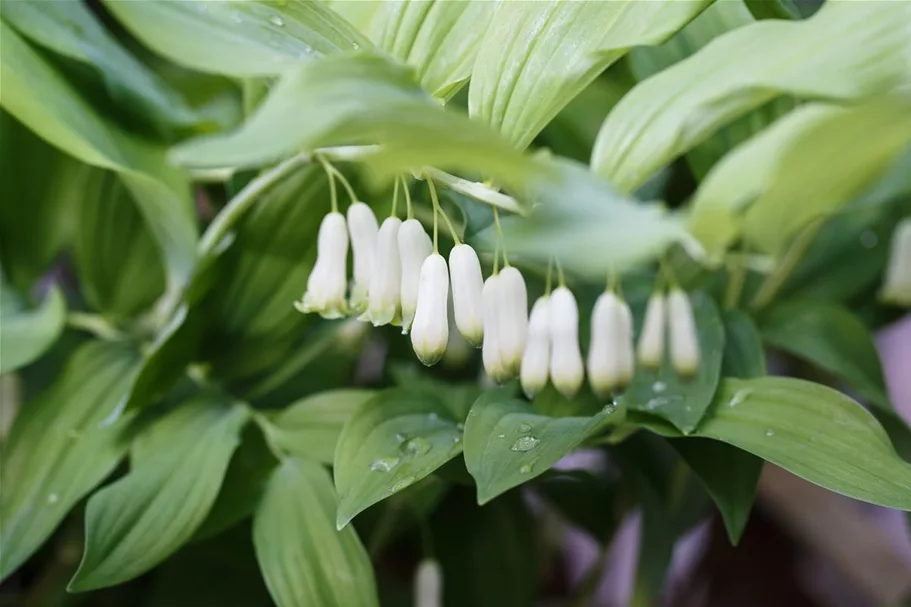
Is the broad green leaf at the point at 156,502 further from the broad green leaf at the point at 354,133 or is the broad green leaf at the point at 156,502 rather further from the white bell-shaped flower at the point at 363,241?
the broad green leaf at the point at 354,133

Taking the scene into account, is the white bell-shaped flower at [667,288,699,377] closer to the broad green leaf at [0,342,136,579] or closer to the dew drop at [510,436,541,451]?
the dew drop at [510,436,541,451]

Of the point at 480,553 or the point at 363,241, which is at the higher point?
A: the point at 363,241

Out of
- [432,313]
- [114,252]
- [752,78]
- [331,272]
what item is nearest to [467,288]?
[432,313]

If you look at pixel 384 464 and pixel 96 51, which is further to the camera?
pixel 96 51

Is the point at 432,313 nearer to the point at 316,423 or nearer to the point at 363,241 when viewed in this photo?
the point at 363,241

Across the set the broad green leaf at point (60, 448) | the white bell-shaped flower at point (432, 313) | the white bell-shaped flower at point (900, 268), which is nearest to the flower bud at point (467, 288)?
the white bell-shaped flower at point (432, 313)

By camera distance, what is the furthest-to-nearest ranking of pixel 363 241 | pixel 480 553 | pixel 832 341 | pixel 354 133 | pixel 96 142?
1. pixel 480 553
2. pixel 832 341
3. pixel 96 142
4. pixel 363 241
5. pixel 354 133

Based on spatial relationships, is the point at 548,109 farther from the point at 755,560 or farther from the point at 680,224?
the point at 755,560
